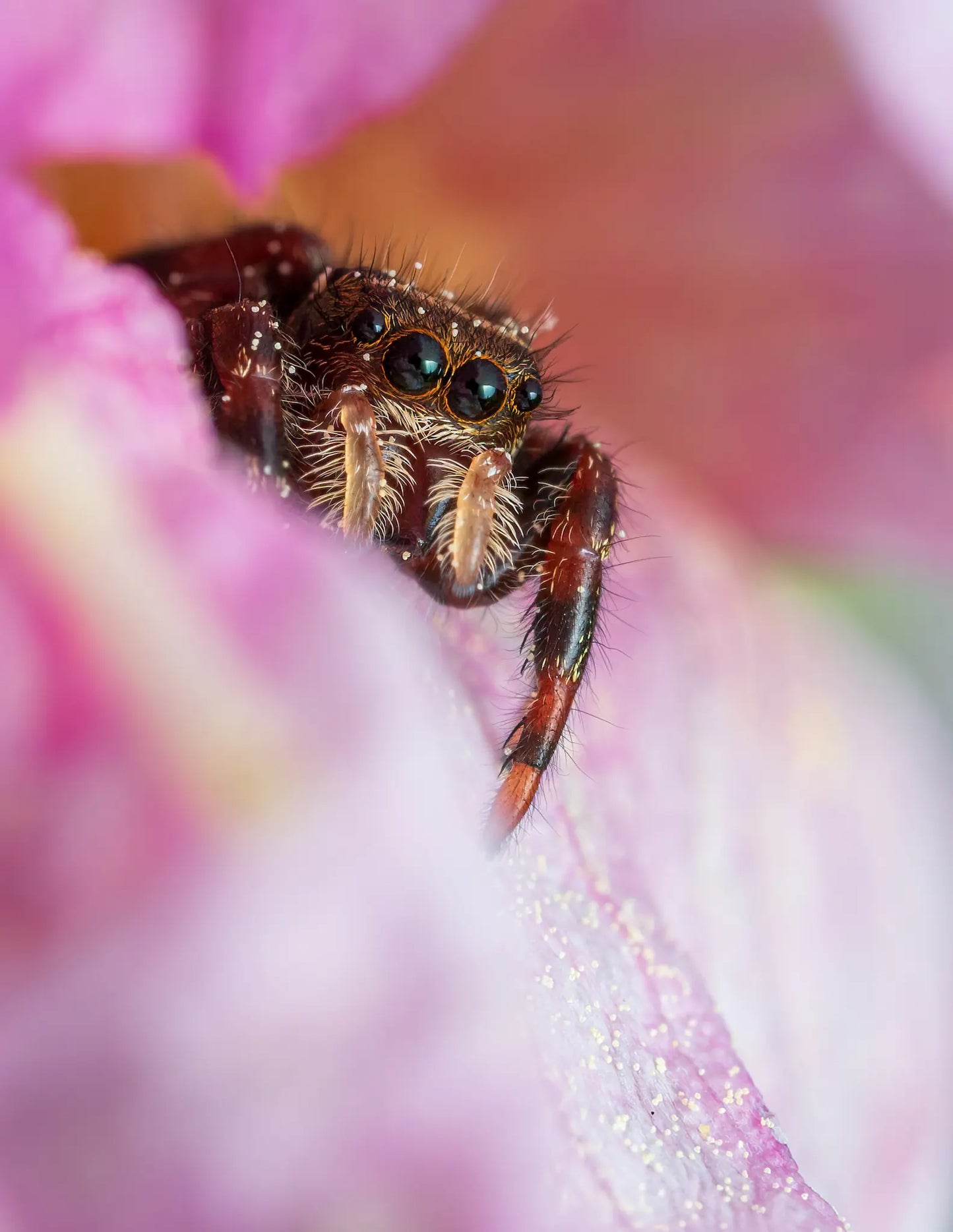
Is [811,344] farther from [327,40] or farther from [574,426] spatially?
[327,40]

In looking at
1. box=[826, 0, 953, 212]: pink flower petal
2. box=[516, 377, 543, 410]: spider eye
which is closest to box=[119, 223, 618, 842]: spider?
box=[516, 377, 543, 410]: spider eye

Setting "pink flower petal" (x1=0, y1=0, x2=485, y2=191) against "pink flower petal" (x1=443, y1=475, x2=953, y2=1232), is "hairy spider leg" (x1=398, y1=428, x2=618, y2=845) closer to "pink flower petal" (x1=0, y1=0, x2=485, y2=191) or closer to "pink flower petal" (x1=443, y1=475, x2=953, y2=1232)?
"pink flower petal" (x1=443, y1=475, x2=953, y2=1232)

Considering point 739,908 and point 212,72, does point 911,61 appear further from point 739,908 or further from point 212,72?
point 739,908

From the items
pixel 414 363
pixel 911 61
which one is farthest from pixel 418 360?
pixel 911 61

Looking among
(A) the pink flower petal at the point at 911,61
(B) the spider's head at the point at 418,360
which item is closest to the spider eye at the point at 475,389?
(B) the spider's head at the point at 418,360

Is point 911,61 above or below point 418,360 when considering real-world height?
above

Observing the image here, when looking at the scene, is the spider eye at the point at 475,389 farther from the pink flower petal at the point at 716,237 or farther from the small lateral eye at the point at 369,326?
the pink flower petal at the point at 716,237

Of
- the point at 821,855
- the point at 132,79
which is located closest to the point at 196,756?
the point at 132,79
